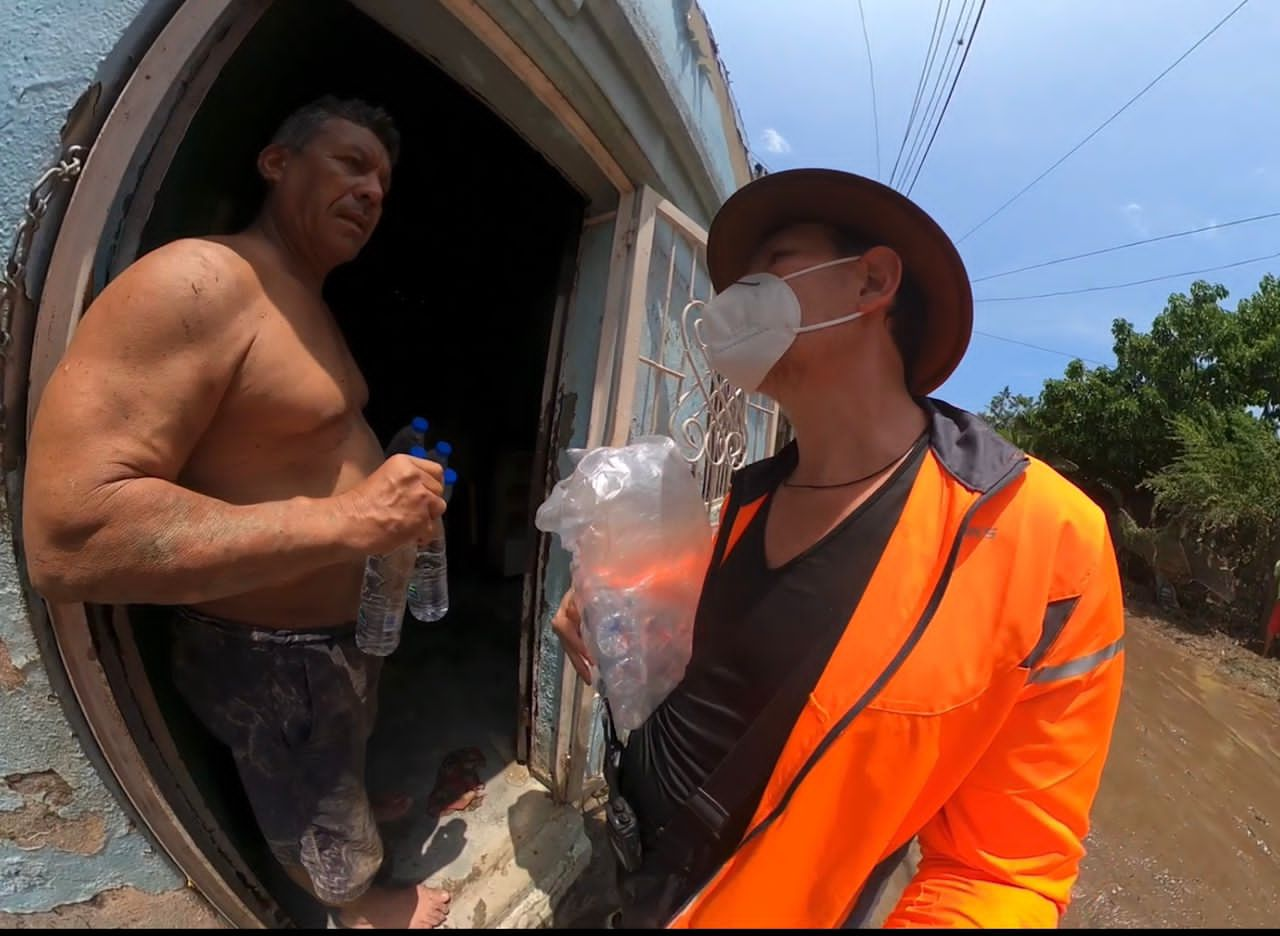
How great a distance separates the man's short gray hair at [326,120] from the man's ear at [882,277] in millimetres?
1235

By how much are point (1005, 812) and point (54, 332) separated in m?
1.72

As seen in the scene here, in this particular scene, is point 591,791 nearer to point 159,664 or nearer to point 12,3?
point 159,664

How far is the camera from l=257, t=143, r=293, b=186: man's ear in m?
1.46

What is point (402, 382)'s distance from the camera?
406 centimetres

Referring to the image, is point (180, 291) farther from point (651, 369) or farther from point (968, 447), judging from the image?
point (651, 369)

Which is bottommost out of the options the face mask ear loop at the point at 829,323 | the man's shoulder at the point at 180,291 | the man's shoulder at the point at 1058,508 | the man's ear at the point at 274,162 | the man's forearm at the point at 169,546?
the man's forearm at the point at 169,546

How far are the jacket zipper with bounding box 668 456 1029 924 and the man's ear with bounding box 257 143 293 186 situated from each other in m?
1.64

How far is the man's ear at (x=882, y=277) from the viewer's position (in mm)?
1184

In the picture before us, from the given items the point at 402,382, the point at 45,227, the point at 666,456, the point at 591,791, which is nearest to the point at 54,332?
the point at 45,227

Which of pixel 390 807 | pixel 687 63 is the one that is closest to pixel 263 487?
pixel 390 807

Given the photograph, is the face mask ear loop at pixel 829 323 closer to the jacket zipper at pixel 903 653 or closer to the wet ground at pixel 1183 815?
the jacket zipper at pixel 903 653

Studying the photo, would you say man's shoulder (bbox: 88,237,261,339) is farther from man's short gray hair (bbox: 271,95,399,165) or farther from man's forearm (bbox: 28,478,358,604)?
man's short gray hair (bbox: 271,95,399,165)

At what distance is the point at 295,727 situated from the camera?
5.02ft

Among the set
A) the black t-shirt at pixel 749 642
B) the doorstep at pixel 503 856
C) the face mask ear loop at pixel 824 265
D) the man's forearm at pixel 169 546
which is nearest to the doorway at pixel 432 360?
the doorstep at pixel 503 856
